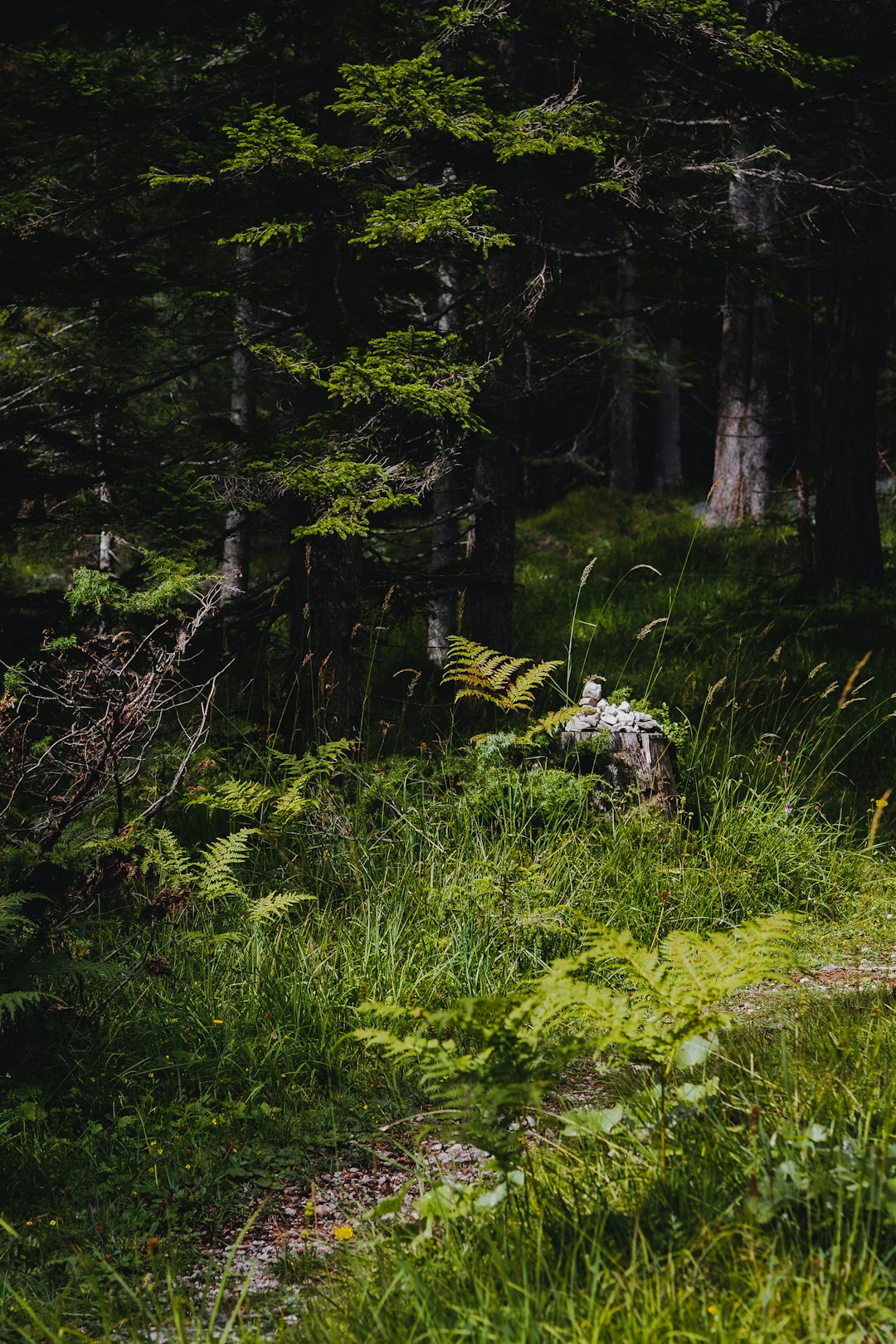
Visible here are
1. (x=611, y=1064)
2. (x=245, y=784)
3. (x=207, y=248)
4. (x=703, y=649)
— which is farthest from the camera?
(x=703, y=649)

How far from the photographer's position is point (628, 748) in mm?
5730

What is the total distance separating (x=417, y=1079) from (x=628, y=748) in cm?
255

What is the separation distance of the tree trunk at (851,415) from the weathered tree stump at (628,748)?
5.31 meters

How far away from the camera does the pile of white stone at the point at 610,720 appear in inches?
229

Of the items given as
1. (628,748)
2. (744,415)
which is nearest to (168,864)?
(628,748)

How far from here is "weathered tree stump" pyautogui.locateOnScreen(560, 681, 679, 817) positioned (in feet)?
18.4

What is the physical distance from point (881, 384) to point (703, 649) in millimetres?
11832

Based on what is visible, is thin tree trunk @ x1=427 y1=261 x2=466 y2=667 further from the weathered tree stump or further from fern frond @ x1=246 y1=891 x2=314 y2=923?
fern frond @ x1=246 y1=891 x2=314 y2=923

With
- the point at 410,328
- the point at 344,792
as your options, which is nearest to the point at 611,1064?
the point at 344,792

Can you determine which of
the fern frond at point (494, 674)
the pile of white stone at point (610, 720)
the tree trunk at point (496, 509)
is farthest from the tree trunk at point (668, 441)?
the fern frond at point (494, 674)

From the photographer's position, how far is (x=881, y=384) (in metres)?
18.7

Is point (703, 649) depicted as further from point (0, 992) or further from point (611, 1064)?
point (0, 992)

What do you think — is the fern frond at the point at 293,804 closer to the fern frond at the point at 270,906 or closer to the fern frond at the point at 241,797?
the fern frond at the point at 241,797

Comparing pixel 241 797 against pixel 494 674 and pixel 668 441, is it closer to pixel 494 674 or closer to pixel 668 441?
pixel 494 674
